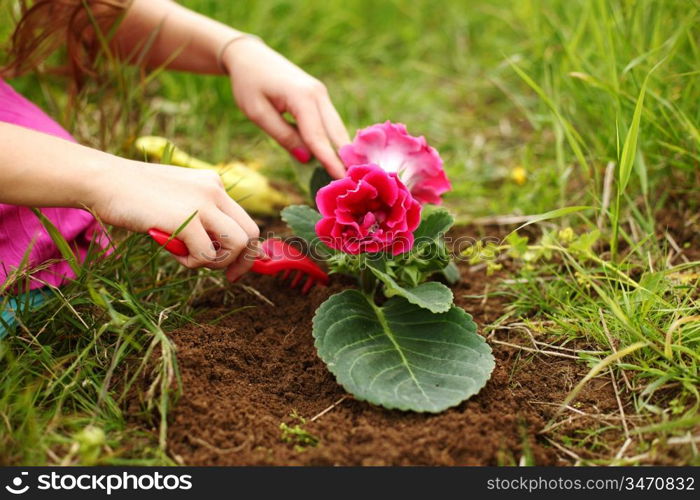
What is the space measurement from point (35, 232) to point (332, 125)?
0.79 metres

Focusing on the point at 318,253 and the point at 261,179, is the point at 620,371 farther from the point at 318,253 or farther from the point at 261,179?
the point at 261,179

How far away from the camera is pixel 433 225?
1.69 m

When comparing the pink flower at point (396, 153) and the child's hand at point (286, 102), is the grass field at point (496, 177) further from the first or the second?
the pink flower at point (396, 153)

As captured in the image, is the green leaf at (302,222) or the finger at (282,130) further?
the finger at (282,130)

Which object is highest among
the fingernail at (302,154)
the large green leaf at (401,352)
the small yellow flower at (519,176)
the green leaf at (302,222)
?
the fingernail at (302,154)

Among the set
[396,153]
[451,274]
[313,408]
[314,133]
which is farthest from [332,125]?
[313,408]

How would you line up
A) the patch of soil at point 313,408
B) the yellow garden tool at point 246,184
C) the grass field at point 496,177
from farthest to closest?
the yellow garden tool at point 246,184 < the grass field at point 496,177 < the patch of soil at point 313,408

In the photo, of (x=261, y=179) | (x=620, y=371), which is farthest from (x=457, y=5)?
(x=620, y=371)

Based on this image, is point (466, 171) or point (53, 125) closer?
point (53, 125)

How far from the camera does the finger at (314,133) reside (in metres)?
1.88

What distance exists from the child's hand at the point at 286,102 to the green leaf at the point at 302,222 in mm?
136

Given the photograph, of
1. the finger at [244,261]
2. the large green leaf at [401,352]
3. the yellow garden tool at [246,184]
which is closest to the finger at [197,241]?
the finger at [244,261]

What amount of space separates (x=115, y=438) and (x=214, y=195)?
53cm

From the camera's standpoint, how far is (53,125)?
193 cm
